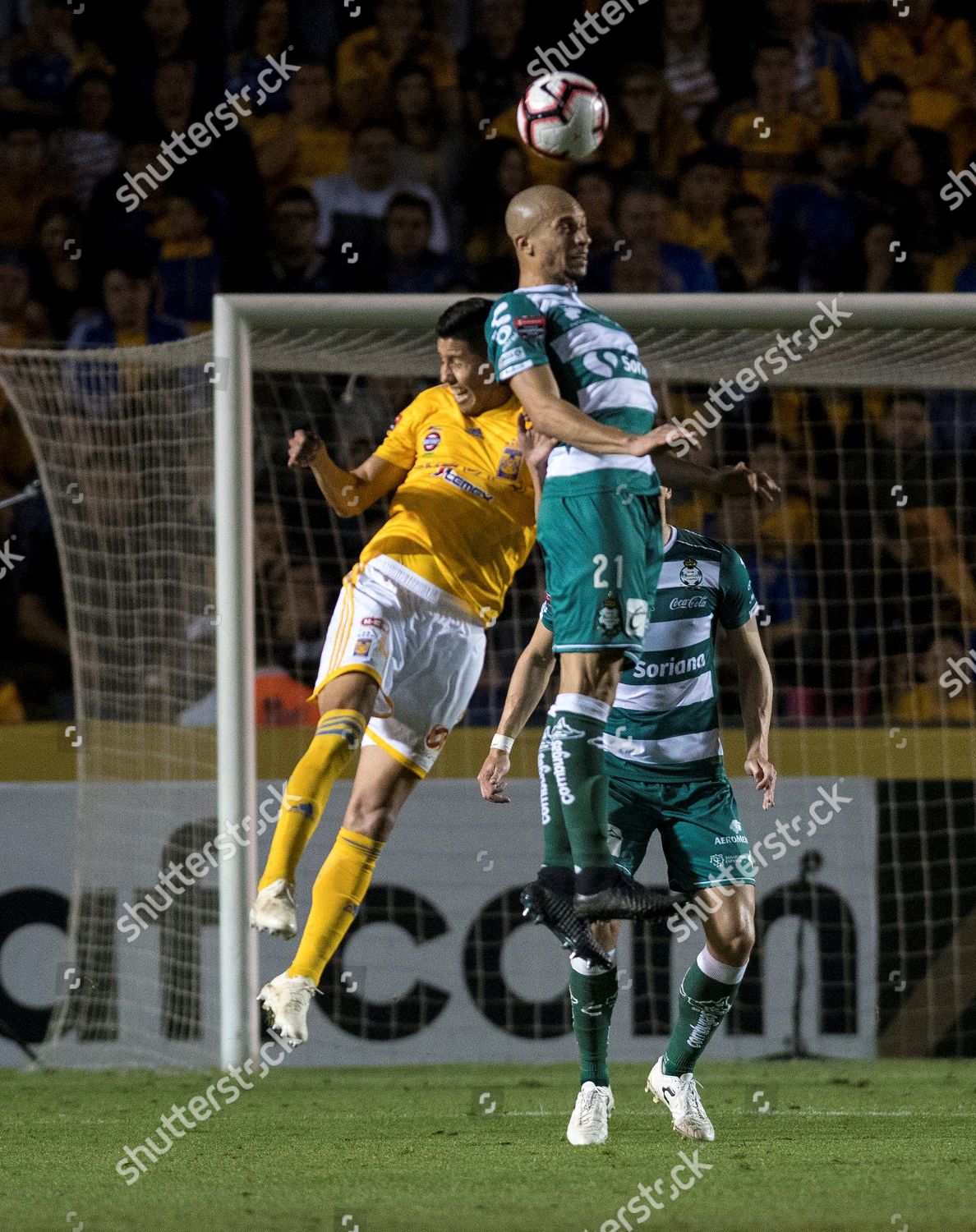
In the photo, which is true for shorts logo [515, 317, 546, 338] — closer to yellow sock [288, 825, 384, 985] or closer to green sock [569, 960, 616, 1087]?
yellow sock [288, 825, 384, 985]

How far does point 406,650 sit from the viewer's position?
618cm

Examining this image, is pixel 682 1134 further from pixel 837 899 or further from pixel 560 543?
pixel 837 899

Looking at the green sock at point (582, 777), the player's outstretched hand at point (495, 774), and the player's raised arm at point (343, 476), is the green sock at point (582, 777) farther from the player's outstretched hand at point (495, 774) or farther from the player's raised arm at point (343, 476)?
the player's raised arm at point (343, 476)

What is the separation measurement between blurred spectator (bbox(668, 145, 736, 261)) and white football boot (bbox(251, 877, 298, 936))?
6586 millimetres

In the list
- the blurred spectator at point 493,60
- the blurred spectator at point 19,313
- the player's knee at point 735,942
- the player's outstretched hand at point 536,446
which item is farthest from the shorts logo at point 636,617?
the blurred spectator at point 493,60

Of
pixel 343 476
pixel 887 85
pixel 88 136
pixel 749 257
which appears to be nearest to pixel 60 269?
pixel 88 136

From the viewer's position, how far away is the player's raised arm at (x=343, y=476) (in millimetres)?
5695

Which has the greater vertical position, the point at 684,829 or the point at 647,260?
the point at 647,260

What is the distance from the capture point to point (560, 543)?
16.4ft

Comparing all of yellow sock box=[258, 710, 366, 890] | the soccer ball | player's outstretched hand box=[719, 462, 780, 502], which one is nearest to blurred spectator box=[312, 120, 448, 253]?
the soccer ball

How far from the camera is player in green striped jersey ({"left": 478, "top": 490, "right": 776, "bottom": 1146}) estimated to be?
18.8 feet

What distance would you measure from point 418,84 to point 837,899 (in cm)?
595

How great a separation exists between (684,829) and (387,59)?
7337mm

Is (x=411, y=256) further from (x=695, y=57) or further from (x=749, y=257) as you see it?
(x=695, y=57)
